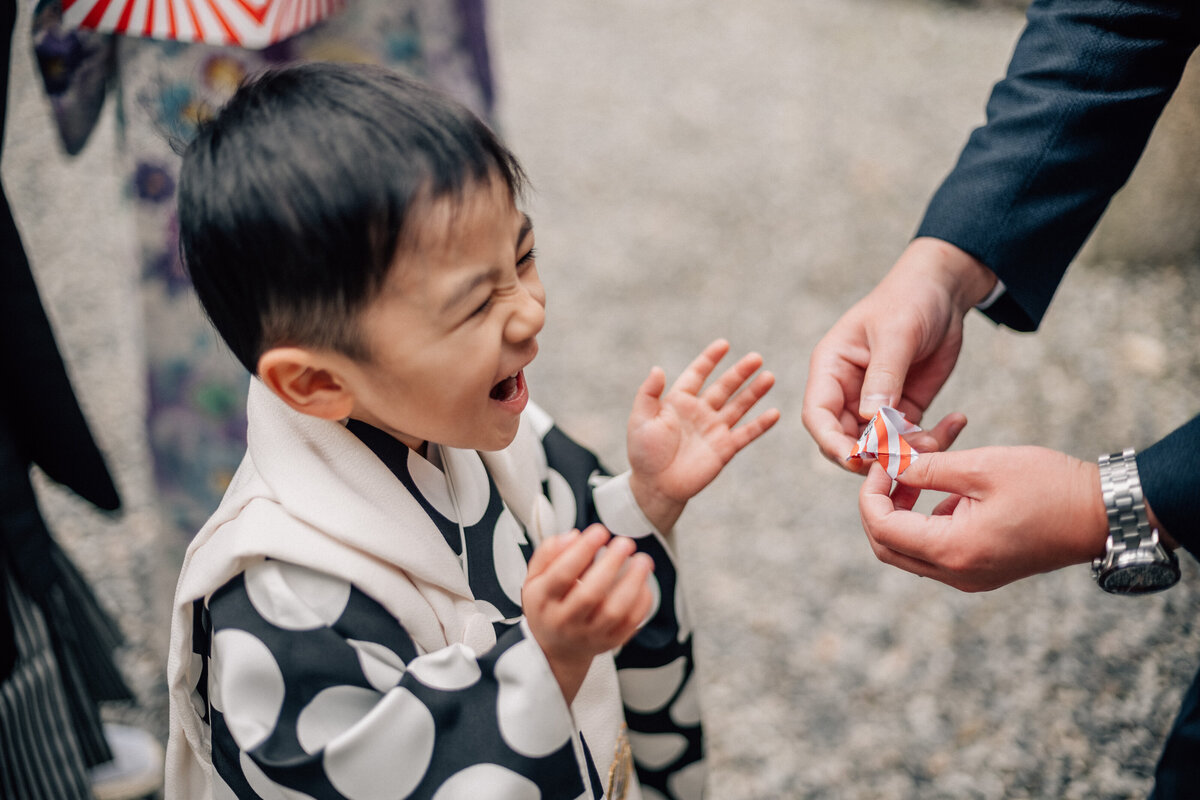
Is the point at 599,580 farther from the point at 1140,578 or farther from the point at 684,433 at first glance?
the point at 1140,578

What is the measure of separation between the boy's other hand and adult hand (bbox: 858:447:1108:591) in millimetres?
344

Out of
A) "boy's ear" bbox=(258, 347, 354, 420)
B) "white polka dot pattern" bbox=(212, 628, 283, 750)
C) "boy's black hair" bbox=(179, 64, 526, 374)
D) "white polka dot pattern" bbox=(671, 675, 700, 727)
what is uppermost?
"boy's black hair" bbox=(179, 64, 526, 374)

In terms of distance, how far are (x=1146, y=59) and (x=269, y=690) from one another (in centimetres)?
128

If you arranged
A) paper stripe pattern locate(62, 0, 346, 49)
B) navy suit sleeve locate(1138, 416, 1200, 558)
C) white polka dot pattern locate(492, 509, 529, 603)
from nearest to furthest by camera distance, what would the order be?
1. navy suit sleeve locate(1138, 416, 1200, 558)
2. white polka dot pattern locate(492, 509, 529, 603)
3. paper stripe pattern locate(62, 0, 346, 49)

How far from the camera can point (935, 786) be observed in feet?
5.84

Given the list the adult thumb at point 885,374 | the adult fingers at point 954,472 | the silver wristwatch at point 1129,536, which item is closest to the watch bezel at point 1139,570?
the silver wristwatch at point 1129,536

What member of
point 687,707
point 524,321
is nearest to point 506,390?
point 524,321

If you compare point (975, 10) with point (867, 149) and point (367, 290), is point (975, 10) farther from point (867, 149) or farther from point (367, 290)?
point (367, 290)

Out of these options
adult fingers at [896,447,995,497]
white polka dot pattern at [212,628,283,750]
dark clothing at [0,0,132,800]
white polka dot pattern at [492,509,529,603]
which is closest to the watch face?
adult fingers at [896,447,995,497]

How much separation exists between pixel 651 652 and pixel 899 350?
0.51m

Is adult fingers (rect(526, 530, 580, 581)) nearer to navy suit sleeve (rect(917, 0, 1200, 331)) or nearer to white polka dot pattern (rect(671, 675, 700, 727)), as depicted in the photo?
white polka dot pattern (rect(671, 675, 700, 727))

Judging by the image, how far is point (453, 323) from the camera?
0.88m

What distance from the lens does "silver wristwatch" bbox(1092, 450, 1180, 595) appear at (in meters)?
0.96

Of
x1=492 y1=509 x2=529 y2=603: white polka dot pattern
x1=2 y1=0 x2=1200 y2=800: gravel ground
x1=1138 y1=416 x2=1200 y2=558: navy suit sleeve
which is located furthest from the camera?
x1=2 y1=0 x2=1200 y2=800: gravel ground
